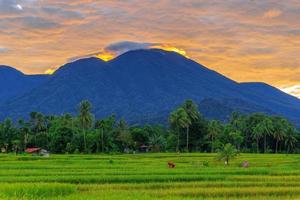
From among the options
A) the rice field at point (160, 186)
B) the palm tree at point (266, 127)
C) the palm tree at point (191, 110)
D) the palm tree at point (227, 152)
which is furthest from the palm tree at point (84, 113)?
the rice field at point (160, 186)

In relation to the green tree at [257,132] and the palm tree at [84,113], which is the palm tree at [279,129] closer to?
the green tree at [257,132]

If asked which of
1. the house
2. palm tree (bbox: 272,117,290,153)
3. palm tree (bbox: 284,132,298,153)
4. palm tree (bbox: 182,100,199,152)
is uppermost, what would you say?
palm tree (bbox: 182,100,199,152)

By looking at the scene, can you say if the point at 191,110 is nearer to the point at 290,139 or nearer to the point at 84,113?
the point at 290,139

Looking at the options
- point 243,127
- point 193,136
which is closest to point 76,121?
point 193,136

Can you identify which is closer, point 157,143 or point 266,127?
point 266,127

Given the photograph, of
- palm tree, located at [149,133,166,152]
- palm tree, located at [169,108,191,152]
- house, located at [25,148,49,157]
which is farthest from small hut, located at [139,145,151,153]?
house, located at [25,148,49,157]

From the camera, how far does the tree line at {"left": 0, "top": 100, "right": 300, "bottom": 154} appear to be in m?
95.5

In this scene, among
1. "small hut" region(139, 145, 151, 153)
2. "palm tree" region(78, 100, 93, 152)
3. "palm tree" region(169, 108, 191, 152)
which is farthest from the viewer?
"small hut" region(139, 145, 151, 153)

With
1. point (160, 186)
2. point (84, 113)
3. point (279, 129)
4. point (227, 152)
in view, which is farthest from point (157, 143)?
point (160, 186)

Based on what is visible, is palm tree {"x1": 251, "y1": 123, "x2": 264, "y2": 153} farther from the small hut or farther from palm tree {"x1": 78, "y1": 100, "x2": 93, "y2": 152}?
palm tree {"x1": 78, "y1": 100, "x2": 93, "y2": 152}

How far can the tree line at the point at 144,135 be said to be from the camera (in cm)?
9550

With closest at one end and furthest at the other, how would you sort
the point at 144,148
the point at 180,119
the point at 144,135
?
1. the point at 180,119
2. the point at 144,135
3. the point at 144,148

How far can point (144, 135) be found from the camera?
116m

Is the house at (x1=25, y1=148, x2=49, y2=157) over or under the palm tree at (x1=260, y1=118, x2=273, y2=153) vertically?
under
